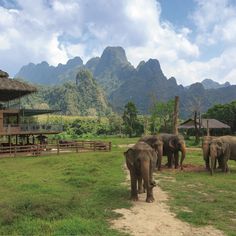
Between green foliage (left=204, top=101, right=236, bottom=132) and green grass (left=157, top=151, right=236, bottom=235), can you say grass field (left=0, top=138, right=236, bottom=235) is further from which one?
green foliage (left=204, top=101, right=236, bottom=132)

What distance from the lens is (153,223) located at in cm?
916

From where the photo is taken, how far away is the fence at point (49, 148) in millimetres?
30812

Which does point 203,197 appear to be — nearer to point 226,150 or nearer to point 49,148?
point 226,150

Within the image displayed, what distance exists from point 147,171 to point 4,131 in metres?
25.7

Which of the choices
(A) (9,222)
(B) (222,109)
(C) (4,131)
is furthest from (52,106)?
(A) (9,222)

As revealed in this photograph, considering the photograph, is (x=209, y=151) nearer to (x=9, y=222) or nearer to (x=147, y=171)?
(x=147, y=171)

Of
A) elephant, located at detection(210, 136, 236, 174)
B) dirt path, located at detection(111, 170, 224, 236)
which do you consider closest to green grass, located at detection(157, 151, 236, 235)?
dirt path, located at detection(111, 170, 224, 236)

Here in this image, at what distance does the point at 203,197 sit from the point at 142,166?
8.88 ft

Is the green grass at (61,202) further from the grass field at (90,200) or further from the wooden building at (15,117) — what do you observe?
the wooden building at (15,117)

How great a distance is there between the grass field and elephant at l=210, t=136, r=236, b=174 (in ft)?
2.73

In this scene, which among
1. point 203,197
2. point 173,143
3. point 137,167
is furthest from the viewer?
point 173,143

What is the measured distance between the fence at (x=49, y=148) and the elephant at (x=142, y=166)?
2032 centimetres

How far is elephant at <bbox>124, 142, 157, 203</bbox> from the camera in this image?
1130 cm

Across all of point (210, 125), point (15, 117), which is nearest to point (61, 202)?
point (15, 117)
